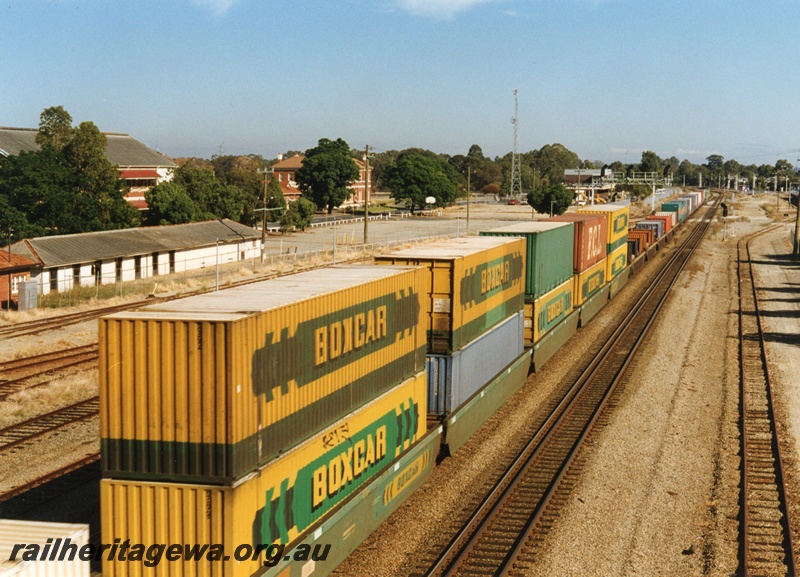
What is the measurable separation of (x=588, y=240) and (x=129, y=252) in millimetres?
31911

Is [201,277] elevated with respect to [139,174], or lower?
lower

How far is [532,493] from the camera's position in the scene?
1941 centimetres

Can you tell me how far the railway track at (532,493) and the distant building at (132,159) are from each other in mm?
65048

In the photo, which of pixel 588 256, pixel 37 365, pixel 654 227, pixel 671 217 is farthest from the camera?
pixel 671 217

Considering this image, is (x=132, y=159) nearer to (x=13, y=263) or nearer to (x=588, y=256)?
(x=13, y=263)

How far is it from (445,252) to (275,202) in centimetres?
8000

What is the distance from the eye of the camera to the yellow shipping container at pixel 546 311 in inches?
1121

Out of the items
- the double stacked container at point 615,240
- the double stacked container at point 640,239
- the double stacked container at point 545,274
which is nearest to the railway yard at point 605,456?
the double stacked container at point 545,274

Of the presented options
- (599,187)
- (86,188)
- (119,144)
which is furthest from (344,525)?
(599,187)

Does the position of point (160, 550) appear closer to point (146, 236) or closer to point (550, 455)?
point (550, 455)

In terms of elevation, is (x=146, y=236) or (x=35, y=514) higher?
(x=146, y=236)

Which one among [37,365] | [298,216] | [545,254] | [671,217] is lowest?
[37,365]

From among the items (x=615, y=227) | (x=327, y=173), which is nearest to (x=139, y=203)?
(x=327, y=173)

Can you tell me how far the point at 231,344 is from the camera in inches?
427
